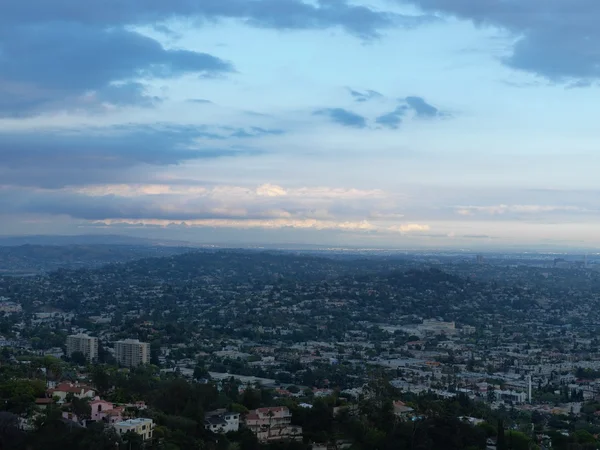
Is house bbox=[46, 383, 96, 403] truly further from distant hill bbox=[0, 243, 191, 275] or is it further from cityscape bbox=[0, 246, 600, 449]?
distant hill bbox=[0, 243, 191, 275]

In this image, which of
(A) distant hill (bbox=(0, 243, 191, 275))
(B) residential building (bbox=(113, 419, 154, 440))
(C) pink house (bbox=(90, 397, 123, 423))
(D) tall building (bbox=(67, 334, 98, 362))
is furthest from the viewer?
(A) distant hill (bbox=(0, 243, 191, 275))

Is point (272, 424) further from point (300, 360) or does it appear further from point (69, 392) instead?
point (300, 360)

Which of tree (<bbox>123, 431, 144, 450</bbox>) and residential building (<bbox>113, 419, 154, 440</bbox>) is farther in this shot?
residential building (<bbox>113, 419, 154, 440</bbox>)

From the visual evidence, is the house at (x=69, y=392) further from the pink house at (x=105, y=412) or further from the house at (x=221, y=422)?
the house at (x=221, y=422)

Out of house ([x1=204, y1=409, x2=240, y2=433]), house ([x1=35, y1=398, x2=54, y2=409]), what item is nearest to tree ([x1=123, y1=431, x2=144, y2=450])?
house ([x1=204, y1=409, x2=240, y2=433])

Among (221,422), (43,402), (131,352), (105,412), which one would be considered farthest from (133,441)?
(131,352)

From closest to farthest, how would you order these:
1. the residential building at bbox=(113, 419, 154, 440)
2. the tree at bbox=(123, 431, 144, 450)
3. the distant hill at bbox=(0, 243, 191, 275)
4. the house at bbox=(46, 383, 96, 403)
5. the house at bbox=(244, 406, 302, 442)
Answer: the tree at bbox=(123, 431, 144, 450) < the residential building at bbox=(113, 419, 154, 440) < the house at bbox=(244, 406, 302, 442) < the house at bbox=(46, 383, 96, 403) < the distant hill at bbox=(0, 243, 191, 275)

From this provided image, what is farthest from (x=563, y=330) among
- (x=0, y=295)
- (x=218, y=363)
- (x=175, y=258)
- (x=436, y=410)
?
(x=175, y=258)

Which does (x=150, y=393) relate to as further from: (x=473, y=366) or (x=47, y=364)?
(x=473, y=366)
